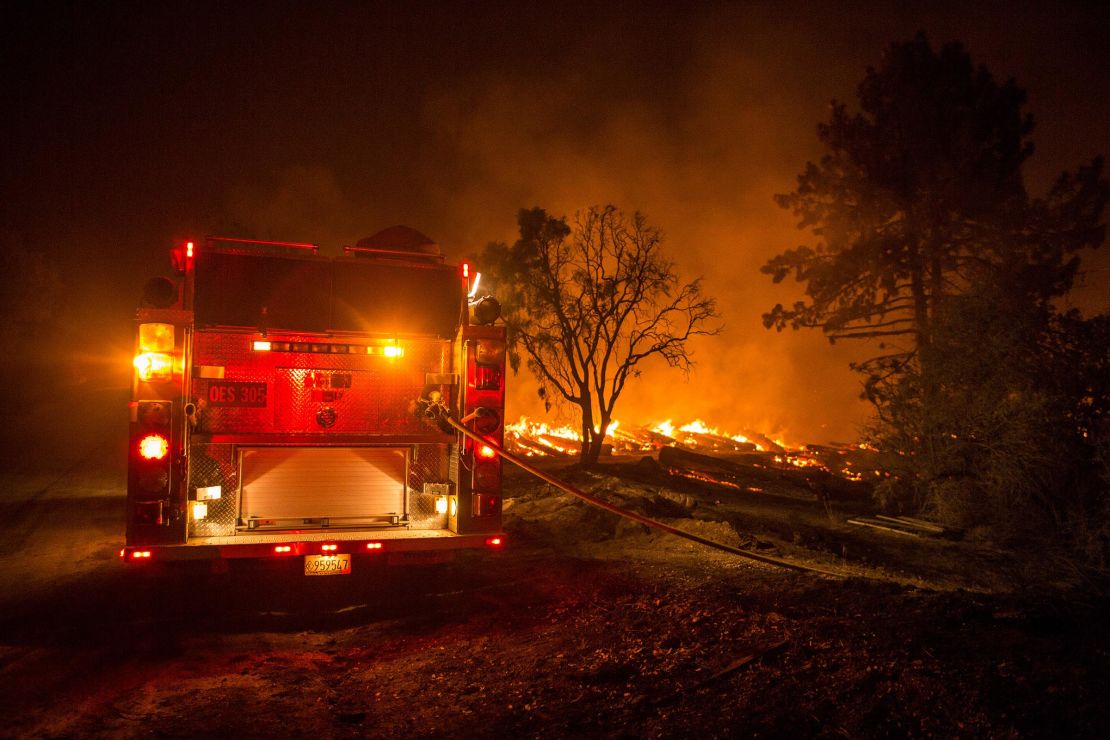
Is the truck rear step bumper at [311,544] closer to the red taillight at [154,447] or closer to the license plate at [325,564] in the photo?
the license plate at [325,564]

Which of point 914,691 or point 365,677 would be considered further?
point 365,677

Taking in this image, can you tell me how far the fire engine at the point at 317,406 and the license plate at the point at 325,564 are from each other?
1 cm

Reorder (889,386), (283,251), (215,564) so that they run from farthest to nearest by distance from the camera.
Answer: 1. (889,386)
2. (283,251)
3. (215,564)

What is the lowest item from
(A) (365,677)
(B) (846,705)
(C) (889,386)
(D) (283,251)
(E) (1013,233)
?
(A) (365,677)

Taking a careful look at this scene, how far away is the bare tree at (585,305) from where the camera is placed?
2148cm

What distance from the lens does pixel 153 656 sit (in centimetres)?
583

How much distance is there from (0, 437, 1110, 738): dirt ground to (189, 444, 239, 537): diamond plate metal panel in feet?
1.32

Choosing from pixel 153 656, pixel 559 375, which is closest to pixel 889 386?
pixel 559 375

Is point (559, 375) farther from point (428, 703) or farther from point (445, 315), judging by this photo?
point (428, 703)

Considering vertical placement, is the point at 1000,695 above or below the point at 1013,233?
below

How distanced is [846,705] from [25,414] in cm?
3710

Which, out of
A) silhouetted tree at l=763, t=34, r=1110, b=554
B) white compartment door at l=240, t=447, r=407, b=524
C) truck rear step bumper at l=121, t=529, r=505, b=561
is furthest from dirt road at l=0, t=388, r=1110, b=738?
silhouetted tree at l=763, t=34, r=1110, b=554

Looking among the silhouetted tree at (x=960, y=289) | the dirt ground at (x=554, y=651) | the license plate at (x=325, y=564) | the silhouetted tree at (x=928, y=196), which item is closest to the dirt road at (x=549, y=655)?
the dirt ground at (x=554, y=651)

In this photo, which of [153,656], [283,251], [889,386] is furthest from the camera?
[889,386]
